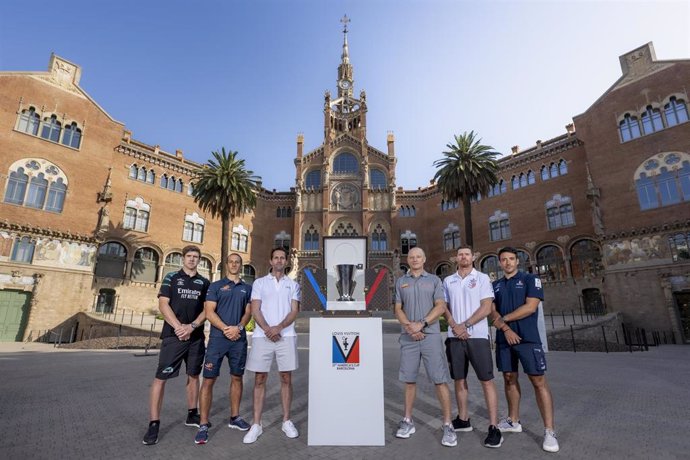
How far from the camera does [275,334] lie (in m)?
4.68

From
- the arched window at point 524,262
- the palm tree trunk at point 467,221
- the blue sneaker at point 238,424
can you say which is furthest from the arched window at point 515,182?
the blue sneaker at point 238,424

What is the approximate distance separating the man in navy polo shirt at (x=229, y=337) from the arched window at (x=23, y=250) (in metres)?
25.7

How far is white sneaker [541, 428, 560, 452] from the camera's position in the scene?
3.83 m

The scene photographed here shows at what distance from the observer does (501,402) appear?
594 cm

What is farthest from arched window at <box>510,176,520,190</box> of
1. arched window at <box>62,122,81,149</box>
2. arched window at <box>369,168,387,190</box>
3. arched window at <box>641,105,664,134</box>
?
arched window at <box>62,122,81,149</box>

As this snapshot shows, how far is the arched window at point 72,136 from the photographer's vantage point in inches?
1004

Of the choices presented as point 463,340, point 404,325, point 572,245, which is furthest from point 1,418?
point 572,245

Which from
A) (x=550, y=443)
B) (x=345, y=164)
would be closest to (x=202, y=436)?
(x=550, y=443)

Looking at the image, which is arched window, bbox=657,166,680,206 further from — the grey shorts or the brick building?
the grey shorts

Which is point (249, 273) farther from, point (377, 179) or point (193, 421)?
point (193, 421)

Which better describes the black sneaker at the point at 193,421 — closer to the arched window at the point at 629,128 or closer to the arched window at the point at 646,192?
the arched window at the point at 646,192

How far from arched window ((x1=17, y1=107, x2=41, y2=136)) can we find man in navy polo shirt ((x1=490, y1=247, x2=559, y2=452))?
32.3m

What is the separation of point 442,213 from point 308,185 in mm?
16292

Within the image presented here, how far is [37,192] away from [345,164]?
93.7ft
